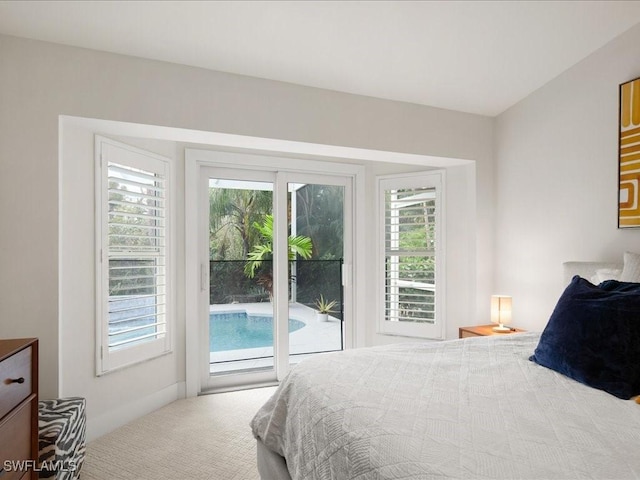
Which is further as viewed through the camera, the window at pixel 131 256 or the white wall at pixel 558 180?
the window at pixel 131 256

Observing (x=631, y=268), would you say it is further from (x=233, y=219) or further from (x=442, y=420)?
(x=233, y=219)

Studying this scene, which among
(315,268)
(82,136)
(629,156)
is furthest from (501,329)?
(82,136)

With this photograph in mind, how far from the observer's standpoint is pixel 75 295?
8.46 ft

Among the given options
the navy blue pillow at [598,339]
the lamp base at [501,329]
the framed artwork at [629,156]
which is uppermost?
the framed artwork at [629,156]

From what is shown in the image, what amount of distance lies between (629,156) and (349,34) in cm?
190

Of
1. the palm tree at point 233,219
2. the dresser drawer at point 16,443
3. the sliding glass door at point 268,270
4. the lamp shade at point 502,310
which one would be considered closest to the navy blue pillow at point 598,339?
the lamp shade at point 502,310

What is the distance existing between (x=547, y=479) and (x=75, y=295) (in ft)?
8.85

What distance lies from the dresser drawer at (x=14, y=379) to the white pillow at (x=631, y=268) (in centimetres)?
297

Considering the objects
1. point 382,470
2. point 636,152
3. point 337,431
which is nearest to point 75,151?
point 337,431

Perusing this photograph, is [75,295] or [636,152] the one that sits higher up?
[636,152]

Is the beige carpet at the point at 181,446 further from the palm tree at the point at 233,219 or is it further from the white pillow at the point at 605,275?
the white pillow at the point at 605,275

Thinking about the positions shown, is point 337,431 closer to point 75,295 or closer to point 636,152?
point 75,295

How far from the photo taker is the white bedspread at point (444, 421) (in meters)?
1.03

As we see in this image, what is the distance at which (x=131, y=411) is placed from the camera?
115 inches
